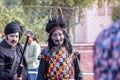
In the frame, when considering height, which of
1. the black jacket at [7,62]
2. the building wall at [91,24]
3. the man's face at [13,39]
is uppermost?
the man's face at [13,39]

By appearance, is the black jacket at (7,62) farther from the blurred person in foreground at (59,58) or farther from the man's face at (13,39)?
the blurred person in foreground at (59,58)

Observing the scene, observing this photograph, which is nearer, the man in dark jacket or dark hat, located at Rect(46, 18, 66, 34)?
dark hat, located at Rect(46, 18, 66, 34)

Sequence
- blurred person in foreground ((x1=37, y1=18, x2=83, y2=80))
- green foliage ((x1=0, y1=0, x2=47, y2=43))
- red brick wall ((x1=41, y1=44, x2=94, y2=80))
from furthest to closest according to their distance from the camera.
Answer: green foliage ((x1=0, y1=0, x2=47, y2=43)), red brick wall ((x1=41, y1=44, x2=94, y2=80)), blurred person in foreground ((x1=37, y1=18, x2=83, y2=80))

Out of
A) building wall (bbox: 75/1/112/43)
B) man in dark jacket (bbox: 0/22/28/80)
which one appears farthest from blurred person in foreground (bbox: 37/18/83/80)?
building wall (bbox: 75/1/112/43)

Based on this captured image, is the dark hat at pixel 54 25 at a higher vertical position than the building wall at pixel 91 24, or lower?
higher

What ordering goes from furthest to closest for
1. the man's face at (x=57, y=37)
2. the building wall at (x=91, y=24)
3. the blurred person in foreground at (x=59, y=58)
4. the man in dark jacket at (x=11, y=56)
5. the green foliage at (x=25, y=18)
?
the building wall at (x=91, y=24)
the green foliage at (x=25, y=18)
the man in dark jacket at (x=11, y=56)
the man's face at (x=57, y=37)
the blurred person in foreground at (x=59, y=58)

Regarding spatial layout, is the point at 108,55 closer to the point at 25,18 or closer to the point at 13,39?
the point at 13,39

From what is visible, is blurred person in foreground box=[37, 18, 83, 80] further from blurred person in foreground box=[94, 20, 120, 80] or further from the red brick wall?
the red brick wall

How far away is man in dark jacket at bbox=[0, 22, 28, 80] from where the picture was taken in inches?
265

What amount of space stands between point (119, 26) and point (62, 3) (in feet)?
67.8

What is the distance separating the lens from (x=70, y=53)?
255 inches

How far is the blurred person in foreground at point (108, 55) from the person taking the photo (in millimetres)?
2877

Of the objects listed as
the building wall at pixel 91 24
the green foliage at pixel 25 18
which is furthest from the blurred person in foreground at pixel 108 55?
the building wall at pixel 91 24

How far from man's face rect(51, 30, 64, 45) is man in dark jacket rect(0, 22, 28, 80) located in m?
0.51
